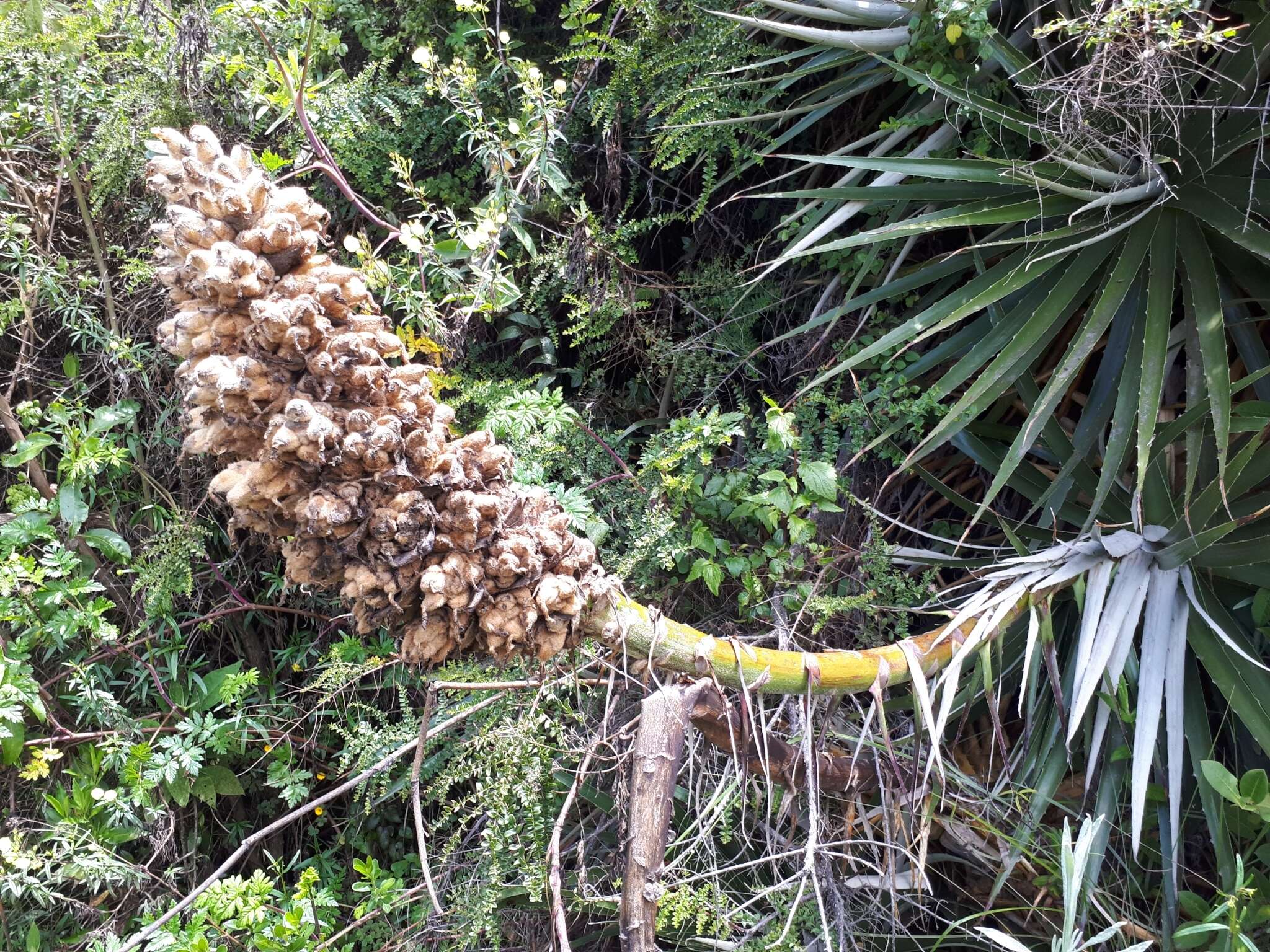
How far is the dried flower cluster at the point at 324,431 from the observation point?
911mm

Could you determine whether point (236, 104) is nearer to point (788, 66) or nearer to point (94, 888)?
point (788, 66)

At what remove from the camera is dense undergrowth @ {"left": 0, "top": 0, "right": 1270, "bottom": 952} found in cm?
171

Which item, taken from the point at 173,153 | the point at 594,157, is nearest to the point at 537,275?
the point at 594,157

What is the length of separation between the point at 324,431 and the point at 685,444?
1.21 m

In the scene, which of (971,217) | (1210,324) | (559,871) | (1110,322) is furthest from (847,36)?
(559,871)

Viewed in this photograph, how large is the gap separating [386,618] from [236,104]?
2.25 m

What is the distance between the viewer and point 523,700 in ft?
5.96

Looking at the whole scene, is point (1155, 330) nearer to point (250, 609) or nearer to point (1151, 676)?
point (1151, 676)

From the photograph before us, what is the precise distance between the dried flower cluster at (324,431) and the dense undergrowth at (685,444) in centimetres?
43

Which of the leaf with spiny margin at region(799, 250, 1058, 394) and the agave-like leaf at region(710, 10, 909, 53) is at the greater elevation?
the agave-like leaf at region(710, 10, 909, 53)

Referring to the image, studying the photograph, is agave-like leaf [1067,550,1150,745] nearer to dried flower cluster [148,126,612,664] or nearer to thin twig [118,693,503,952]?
dried flower cluster [148,126,612,664]

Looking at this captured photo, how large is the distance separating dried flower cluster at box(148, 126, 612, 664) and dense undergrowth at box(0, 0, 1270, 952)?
1.41 feet

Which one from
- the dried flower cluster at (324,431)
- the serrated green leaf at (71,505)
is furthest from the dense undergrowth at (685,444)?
the dried flower cluster at (324,431)

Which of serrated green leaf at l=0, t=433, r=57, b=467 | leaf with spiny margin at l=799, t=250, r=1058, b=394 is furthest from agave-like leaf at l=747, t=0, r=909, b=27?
serrated green leaf at l=0, t=433, r=57, b=467
